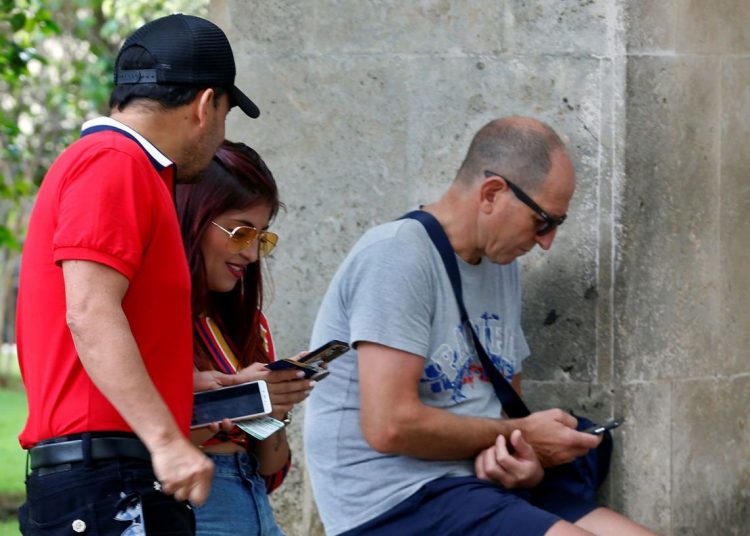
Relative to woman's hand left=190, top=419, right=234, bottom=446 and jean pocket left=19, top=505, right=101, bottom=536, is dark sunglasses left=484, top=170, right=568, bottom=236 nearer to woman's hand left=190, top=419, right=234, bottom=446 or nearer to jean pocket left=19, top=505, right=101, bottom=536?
woman's hand left=190, top=419, right=234, bottom=446

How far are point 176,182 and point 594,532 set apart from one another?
1766 mm

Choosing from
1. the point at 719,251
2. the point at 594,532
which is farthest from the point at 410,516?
the point at 719,251

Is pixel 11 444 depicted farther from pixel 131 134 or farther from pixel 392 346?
pixel 131 134

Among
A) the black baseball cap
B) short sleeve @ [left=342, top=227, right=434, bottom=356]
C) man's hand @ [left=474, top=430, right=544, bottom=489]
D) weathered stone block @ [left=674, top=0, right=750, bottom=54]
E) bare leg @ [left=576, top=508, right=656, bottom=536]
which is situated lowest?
bare leg @ [left=576, top=508, right=656, bottom=536]

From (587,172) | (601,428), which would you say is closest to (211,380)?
(601,428)

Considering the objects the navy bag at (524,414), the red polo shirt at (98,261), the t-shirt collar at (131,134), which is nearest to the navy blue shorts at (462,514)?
the navy bag at (524,414)

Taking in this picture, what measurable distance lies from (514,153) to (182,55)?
1.38m

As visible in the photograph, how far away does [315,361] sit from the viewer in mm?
3064

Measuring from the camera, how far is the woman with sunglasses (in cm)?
299

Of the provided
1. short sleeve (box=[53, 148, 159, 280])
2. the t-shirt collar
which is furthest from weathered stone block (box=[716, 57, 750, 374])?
short sleeve (box=[53, 148, 159, 280])

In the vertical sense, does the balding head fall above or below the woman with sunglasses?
above

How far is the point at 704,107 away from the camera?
14.4 ft

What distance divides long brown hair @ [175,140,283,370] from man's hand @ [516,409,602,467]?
925mm

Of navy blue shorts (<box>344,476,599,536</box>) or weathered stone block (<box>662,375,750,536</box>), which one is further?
weathered stone block (<box>662,375,750,536</box>)
